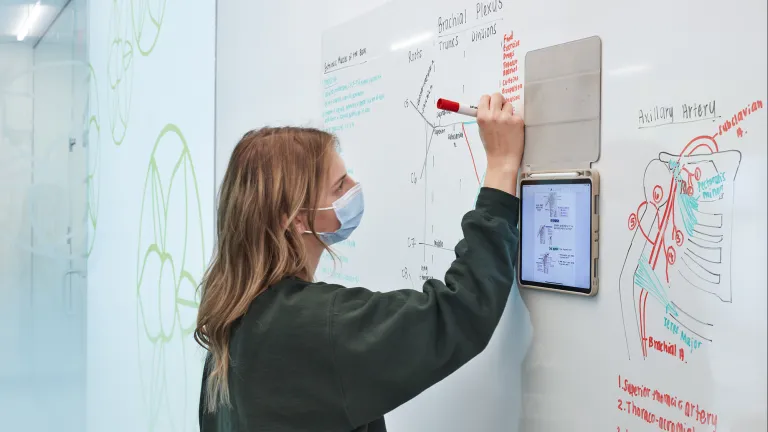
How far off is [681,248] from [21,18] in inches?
97.7

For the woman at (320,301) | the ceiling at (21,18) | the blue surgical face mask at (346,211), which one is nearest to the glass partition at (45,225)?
the ceiling at (21,18)

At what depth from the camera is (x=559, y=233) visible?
0.96 m

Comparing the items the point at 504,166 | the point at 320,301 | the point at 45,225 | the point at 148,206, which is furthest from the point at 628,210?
the point at 45,225

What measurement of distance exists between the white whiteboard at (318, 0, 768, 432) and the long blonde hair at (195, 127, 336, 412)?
0.87ft

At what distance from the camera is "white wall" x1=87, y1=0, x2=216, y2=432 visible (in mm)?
2127

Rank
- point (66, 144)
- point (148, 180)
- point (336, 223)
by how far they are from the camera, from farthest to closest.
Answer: point (66, 144) → point (148, 180) → point (336, 223)

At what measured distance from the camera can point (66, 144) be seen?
2590 mm

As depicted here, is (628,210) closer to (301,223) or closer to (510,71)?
(510,71)

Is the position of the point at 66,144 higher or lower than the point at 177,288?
higher

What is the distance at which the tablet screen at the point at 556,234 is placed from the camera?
0.92 m

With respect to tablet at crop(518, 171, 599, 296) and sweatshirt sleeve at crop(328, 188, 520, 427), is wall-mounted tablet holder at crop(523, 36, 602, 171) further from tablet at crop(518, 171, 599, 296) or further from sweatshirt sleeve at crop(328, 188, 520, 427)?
sweatshirt sleeve at crop(328, 188, 520, 427)

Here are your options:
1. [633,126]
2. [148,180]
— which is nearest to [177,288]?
[148,180]

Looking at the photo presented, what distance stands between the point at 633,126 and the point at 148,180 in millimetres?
1904

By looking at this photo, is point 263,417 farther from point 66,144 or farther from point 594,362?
point 66,144
